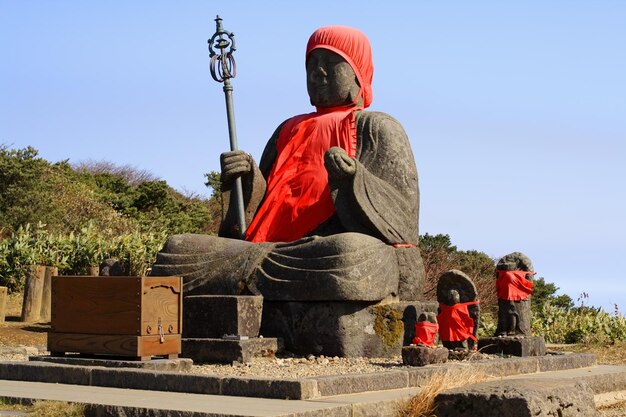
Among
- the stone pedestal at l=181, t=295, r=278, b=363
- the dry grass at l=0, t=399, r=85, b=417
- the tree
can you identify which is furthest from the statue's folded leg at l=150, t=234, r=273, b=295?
the tree

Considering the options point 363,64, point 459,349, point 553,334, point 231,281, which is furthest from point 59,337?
point 553,334

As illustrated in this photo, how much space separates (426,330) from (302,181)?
2822 mm

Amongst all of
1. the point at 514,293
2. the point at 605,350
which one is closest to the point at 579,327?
the point at 605,350

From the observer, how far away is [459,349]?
9844 millimetres

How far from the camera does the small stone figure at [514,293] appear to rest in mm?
10312

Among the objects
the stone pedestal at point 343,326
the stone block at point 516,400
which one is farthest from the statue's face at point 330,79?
the stone block at point 516,400

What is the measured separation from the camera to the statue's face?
11648 millimetres

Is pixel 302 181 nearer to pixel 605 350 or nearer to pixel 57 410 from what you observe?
pixel 605 350

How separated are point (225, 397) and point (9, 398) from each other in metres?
1.52

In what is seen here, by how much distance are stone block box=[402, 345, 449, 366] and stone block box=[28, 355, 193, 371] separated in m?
1.79

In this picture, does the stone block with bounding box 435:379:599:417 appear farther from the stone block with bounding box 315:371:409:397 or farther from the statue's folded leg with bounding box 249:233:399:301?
the statue's folded leg with bounding box 249:233:399:301

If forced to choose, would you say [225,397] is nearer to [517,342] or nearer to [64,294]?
[64,294]

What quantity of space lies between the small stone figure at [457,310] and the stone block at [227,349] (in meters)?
1.58

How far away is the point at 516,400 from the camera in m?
6.64
